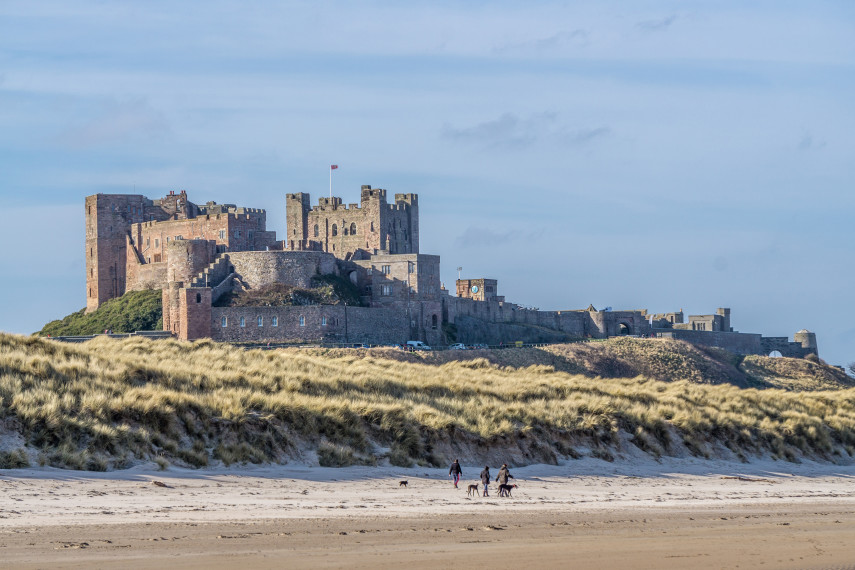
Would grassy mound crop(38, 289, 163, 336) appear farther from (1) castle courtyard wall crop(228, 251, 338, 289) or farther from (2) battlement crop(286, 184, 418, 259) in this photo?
(2) battlement crop(286, 184, 418, 259)

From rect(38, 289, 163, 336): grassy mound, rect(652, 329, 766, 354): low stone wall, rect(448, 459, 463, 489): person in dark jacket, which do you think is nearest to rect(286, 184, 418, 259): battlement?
rect(38, 289, 163, 336): grassy mound

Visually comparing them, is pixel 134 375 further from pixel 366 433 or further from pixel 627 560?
pixel 627 560

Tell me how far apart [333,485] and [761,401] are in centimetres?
2089

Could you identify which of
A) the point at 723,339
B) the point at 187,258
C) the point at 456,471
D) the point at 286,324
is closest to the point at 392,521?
the point at 456,471

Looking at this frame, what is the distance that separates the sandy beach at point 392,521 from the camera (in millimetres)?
14516

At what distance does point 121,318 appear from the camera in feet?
258

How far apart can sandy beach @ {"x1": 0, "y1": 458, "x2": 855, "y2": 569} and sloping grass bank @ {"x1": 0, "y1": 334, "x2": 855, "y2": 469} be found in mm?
1222

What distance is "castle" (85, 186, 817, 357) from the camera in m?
69.8

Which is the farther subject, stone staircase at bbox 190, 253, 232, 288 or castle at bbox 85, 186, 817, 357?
stone staircase at bbox 190, 253, 232, 288

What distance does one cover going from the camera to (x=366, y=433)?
2477 cm

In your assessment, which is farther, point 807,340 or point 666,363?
point 807,340

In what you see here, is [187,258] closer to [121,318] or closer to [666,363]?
[121,318]

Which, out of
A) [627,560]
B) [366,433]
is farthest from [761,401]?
[627,560]

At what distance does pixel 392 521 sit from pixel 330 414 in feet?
24.2
